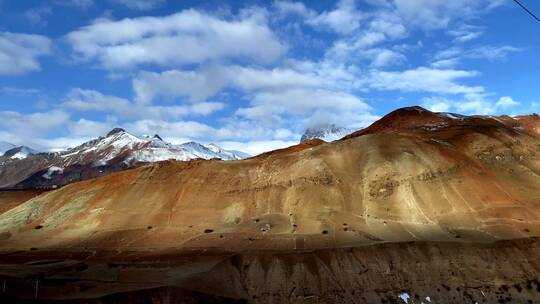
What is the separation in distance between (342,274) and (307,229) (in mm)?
13329

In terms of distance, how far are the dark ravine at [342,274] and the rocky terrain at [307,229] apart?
0.45 feet

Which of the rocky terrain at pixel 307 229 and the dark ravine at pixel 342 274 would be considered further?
the rocky terrain at pixel 307 229

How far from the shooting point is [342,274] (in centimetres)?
5828

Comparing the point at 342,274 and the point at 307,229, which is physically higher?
the point at 307,229

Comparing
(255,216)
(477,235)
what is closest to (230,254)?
(255,216)

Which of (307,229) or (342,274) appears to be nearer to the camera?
(342,274)

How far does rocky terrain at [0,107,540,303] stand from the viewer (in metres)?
56.2

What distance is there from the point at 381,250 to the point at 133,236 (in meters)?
32.0

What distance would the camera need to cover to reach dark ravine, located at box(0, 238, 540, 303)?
55.1 m

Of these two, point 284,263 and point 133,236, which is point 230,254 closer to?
point 284,263

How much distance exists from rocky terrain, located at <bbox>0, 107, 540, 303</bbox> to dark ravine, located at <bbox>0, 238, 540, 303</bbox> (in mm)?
136

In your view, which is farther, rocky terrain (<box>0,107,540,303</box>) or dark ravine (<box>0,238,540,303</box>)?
rocky terrain (<box>0,107,540,303</box>)

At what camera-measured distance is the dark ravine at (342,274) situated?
181 feet

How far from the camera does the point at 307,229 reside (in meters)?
71.0
